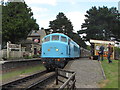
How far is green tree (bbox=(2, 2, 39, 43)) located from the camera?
42566mm

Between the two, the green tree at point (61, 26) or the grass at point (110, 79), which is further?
the green tree at point (61, 26)

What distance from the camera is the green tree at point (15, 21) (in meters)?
42.6

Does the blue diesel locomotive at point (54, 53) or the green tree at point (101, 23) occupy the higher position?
the green tree at point (101, 23)

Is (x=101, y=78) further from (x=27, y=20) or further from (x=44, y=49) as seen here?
(x=27, y=20)

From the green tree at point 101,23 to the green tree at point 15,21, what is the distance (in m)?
13.3

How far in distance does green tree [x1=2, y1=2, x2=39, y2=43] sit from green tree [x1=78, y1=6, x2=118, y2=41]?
13336mm

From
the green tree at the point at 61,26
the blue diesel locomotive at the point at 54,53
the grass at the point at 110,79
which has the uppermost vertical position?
the green tree at the point at 61,26

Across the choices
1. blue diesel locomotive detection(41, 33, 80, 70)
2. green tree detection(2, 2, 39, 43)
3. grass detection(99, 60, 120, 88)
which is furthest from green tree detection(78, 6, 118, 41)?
grass detection(99, 60, 120, 88)

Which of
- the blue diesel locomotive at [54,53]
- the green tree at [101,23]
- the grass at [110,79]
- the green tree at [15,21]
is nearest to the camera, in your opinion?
the grass at [110,79]

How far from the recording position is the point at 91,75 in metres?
14.4

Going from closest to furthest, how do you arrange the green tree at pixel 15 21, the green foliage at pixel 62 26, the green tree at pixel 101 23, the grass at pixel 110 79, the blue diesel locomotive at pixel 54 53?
the grass at pixel 110 79
the blue diesel locomotive at pixel 54 53
the green tree at pixel 15 21
the green tree at pixel 101 23
the green foliage at pixel 62 26

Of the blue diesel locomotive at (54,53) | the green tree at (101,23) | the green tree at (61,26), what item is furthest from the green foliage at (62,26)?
the blue diesel locomotive at (54,53)

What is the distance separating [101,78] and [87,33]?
128ft

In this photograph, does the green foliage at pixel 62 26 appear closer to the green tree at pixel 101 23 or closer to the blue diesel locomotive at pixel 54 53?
the green tree at pixel 101 23
